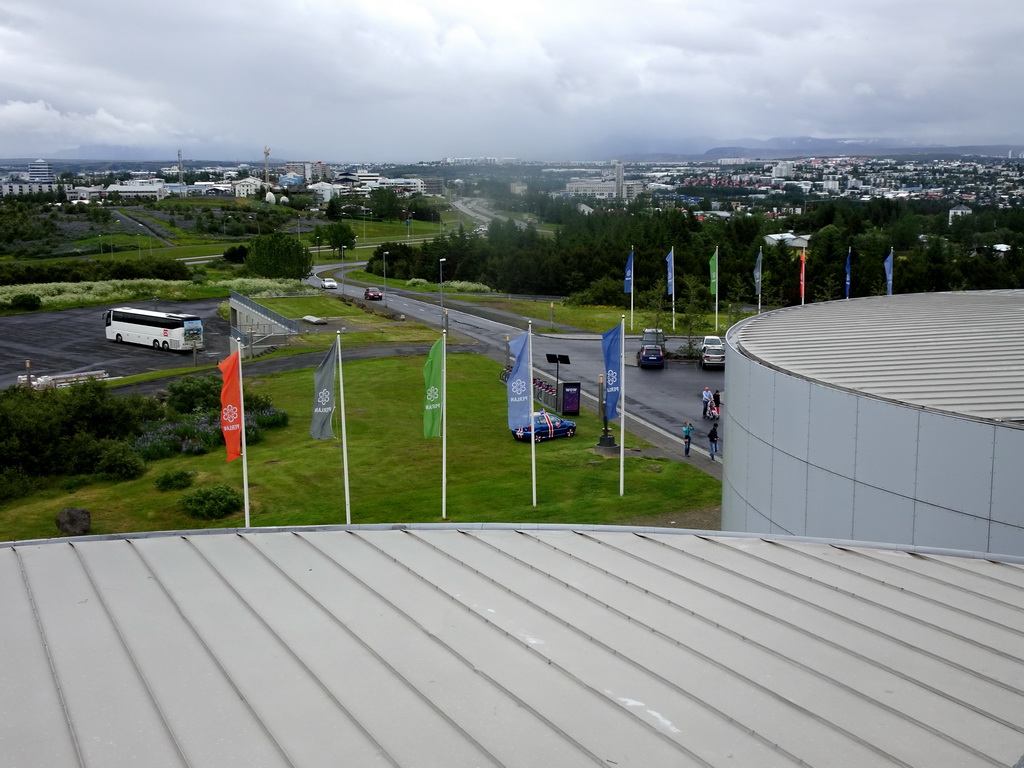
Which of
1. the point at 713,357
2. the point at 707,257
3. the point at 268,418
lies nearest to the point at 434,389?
the point at 268,418

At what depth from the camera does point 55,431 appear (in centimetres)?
3131

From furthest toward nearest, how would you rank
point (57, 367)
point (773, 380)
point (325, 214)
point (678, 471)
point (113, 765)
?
point (325, 214), point (57, 367), point (678, 471), point (773, 380), point (113, 765)

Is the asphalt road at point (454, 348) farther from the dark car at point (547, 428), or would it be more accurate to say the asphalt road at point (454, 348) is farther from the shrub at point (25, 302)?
the dark car at point (547, 428)

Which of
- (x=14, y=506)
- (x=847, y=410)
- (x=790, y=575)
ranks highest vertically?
→ (x=847, y=410)

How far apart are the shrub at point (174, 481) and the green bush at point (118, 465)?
1.45 metres

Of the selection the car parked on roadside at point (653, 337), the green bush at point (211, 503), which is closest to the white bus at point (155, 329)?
the car parked on roadside at point (653, 337)

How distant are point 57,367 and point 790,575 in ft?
154

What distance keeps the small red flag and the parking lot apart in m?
28.3

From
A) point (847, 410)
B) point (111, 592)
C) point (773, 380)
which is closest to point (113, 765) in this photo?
point (111, 592)

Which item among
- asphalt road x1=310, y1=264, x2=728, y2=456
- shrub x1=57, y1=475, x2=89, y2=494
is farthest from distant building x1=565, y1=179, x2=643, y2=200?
shrub x1=57, y1=475, x2=89, y2=494

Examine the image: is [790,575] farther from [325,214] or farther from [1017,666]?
[325,214]

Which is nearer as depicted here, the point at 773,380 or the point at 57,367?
the point at 773,380

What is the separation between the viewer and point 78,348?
2149 inches

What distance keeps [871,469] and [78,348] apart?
165ft
